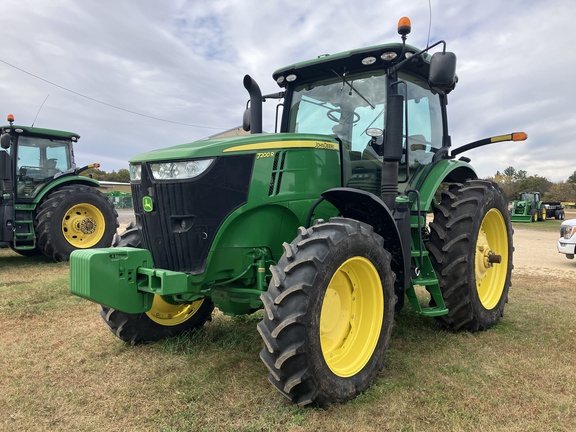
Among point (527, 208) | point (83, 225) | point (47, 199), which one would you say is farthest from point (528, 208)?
point (47, 199)

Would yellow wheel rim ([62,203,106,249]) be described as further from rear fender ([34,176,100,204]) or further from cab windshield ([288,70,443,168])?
cab windshield ([288,70,443,168])

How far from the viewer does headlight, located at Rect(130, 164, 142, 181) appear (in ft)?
10.9

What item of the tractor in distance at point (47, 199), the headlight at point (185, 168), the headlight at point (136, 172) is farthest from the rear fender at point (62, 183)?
the headlight at point (185, 168)

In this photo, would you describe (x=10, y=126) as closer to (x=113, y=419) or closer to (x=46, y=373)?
(x=46, y=373)

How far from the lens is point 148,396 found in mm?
3012

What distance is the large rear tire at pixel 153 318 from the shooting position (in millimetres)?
3773

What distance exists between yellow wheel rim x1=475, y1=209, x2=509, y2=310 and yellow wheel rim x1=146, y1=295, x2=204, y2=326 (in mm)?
2901

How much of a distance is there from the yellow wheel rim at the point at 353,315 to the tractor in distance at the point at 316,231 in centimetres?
1

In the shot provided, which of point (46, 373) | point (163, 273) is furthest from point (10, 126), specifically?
point (163, 273)

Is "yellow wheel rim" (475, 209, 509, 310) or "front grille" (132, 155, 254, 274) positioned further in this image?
"yellow wheel rim" (475, 209, 509, 310)

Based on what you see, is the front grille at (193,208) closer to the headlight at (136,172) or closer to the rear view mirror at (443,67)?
the headlight at (136,172)

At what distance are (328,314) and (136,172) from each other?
1820 mm

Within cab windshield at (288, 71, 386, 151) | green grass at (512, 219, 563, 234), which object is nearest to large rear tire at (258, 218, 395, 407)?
cab windshield at (288, 71, 386, 151)

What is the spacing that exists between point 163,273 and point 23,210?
7584 millimetres
